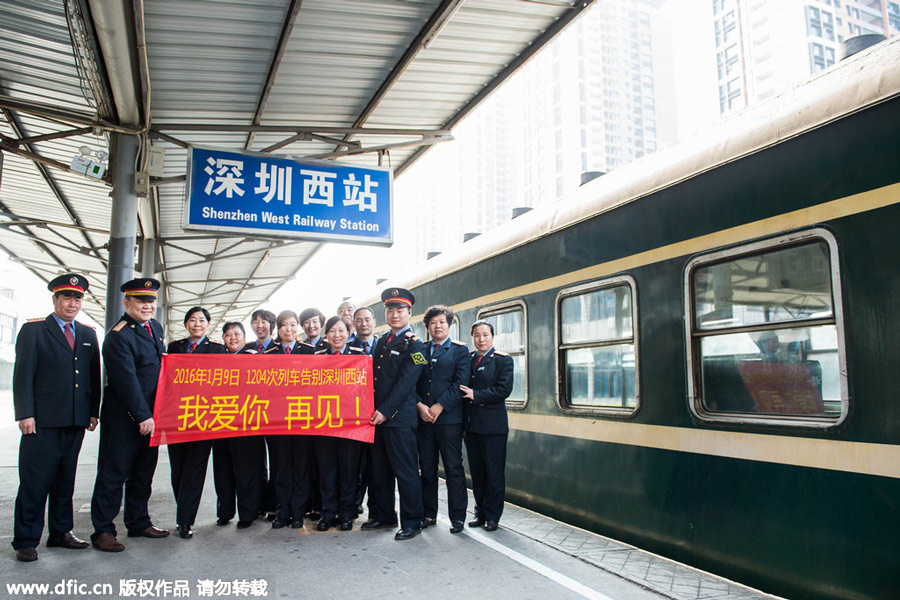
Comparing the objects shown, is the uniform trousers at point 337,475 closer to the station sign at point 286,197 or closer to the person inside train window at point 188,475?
the person inside train window at point 188,475

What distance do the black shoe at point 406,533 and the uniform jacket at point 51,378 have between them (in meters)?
2.33

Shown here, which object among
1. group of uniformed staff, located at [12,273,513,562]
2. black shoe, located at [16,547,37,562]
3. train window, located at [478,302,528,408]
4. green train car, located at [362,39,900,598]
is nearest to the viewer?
green train car, located at [362,39,900,598]

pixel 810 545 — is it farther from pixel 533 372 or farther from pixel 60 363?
pixel 60 363

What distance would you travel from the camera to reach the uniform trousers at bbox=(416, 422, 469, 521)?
516 centimetres

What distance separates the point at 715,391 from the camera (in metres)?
3.94

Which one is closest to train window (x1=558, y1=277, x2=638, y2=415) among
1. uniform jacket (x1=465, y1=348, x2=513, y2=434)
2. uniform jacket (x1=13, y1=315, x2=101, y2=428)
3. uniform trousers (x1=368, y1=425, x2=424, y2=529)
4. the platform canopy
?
uniform jacket (x1=465, y1=348, x2=513, y2=434)

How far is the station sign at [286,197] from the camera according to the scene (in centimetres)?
675

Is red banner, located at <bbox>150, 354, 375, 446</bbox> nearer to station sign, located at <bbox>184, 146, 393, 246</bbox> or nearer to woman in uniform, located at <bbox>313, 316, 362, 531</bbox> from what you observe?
woman in uniform, located at <bbox>313, 316, 362, 531</bbox>

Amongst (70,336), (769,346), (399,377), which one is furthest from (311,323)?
(769,346)

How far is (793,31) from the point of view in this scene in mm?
64625

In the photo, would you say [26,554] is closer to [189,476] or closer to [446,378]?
[189,476]

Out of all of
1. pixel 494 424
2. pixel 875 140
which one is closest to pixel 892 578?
pixel 875 140

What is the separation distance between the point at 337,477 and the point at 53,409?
2.11 metres

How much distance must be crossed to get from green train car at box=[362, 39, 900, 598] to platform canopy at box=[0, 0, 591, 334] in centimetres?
219
